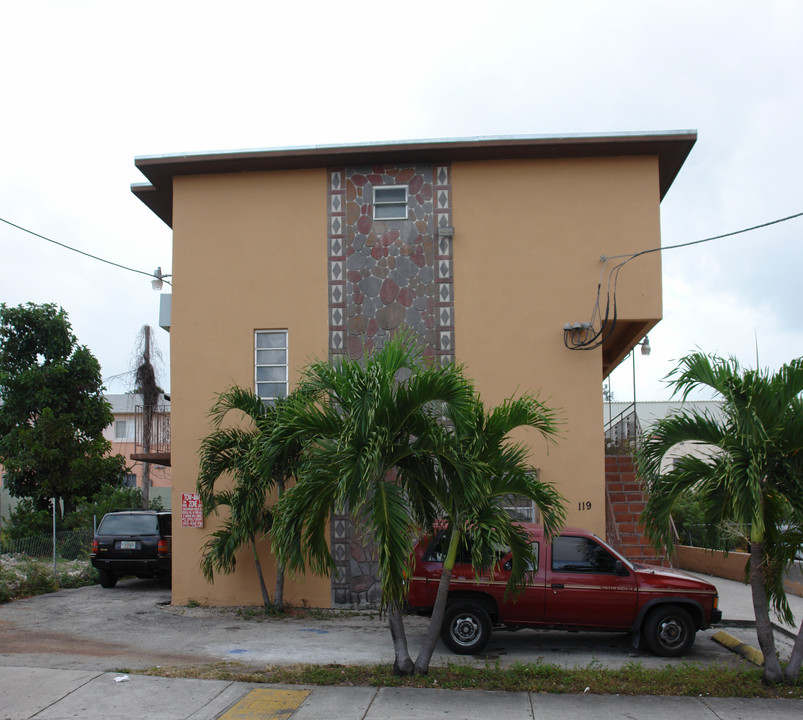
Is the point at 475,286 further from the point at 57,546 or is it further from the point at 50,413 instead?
the point at 50,413

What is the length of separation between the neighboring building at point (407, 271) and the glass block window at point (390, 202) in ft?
0.09

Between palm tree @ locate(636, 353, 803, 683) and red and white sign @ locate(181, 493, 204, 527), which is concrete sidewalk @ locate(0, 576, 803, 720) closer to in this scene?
palm tree @ locate(636, 353, 803, 683)

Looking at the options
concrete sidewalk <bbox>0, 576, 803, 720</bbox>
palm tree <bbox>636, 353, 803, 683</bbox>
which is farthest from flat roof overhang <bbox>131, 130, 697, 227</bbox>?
concrete sidewalk <bbox>0, 576, 803, 720</bbox>

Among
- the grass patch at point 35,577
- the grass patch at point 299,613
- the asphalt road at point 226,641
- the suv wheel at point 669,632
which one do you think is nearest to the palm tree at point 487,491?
the asphalt road at point 226,641

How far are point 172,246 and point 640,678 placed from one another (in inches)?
430

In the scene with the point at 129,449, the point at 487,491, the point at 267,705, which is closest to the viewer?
the point at 267,705

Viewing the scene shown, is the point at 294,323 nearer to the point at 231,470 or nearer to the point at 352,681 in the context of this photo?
the point at 231,470

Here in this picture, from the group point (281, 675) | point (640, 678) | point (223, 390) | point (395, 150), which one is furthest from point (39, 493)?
point (640, 678)

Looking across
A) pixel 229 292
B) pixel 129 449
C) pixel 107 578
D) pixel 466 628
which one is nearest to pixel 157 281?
pixel 229 292

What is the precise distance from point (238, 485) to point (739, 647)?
25.8ft

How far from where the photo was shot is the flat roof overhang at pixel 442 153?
45.1 feet

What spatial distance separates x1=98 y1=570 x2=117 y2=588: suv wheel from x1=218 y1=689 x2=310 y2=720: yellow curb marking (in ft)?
30.3

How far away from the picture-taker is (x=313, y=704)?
25.4 feet

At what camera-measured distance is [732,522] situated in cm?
887
